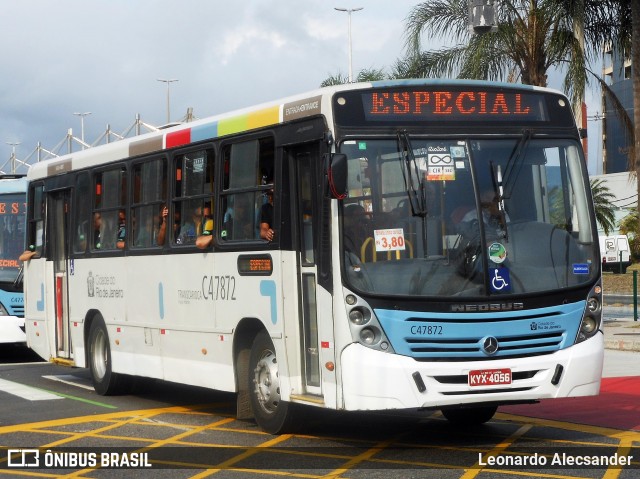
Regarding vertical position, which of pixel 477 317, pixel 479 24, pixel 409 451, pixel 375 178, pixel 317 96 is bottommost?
pixel 409 451

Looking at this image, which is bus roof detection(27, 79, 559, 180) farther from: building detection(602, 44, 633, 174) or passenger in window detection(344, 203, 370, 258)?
Answer: building detection(602, 44, 633, 174)

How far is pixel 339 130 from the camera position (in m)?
10.3

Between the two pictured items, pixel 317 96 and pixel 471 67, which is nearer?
pixel 317 96

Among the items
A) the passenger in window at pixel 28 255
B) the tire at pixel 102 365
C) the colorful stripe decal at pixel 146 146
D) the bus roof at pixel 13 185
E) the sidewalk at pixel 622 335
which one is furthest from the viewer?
the bus roof at pixel 13 185

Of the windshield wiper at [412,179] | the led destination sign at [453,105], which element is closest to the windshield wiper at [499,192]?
the led destination sign at [453,105]

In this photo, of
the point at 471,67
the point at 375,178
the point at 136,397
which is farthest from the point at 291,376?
the point at 471,67

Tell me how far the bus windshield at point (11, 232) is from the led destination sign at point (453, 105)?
460 inches

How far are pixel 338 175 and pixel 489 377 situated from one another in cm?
200

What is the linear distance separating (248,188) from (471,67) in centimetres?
1382

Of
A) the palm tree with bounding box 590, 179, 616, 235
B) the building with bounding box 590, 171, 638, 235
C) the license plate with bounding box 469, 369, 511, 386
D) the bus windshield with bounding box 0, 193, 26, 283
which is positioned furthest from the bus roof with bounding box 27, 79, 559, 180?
the building with bounding box 590, 171, 638, 235

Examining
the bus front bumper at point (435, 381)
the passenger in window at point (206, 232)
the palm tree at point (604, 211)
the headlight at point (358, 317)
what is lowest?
the bus front bumper at point (435, 381)

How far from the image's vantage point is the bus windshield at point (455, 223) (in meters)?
10.1

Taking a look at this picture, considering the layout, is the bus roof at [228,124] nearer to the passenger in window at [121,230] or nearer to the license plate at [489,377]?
the passenger in window at [121,230]

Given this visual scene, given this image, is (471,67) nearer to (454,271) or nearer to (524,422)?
(524,422)
